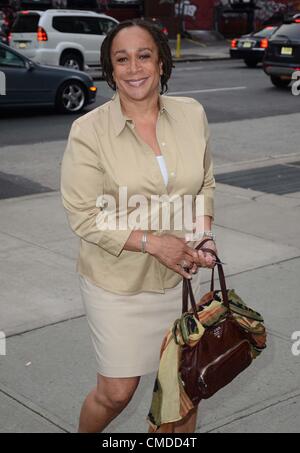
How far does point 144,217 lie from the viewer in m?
3.72

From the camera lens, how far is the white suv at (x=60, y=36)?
23.0 meters

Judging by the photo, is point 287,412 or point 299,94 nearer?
point 287,412

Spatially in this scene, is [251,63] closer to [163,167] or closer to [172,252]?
[163,167]

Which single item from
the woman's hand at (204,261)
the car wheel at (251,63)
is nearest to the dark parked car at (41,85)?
the car wheel at (251,63)

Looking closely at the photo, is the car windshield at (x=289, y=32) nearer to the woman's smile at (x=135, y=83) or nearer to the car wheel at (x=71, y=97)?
the car wheel at (x=71, y=97)

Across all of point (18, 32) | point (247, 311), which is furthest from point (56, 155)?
point (18, 32)

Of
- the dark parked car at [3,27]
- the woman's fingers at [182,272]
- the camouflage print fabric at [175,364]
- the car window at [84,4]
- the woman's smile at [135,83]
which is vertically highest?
the woman's smile at [135,83]

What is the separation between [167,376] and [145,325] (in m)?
0.32

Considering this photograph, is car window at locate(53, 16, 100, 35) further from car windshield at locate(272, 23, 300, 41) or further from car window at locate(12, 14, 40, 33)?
car windshield at locate(272, 23, 300, 41)

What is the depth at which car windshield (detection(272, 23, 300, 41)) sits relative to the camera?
21.2 meters

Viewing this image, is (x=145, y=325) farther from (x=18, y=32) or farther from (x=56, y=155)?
(x=18, y=32)

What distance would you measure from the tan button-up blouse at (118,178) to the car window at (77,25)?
20531 millimetres

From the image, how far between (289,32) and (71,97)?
6964 mm

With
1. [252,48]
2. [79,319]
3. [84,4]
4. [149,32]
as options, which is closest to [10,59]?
[79,319]
